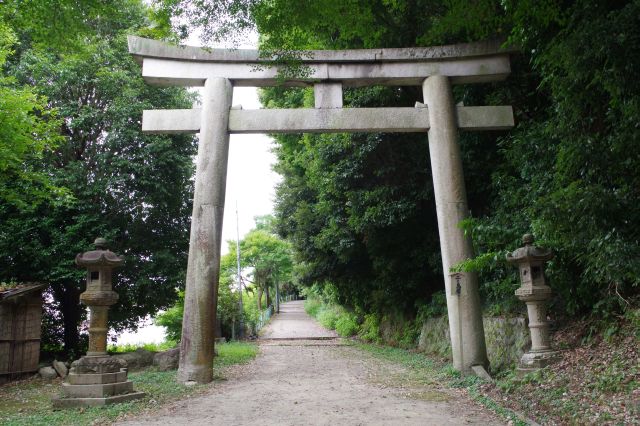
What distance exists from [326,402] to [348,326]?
15.1m

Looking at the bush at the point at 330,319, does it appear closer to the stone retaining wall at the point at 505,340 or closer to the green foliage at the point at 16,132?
the stone retaining wall at the point at 505,340

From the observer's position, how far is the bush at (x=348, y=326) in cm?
2080

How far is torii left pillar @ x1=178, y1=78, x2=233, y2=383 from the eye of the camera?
7.74 meters

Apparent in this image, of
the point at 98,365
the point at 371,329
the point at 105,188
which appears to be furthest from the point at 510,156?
the point at 371,329

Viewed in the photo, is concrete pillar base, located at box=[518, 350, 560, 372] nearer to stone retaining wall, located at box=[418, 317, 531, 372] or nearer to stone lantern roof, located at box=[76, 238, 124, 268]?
stone retaining wall, located at box=[418, 317, 531, 372]

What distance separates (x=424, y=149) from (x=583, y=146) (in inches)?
241

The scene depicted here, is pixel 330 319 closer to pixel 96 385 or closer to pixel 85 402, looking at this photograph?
pixel 96 385

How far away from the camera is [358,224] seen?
12.1 m

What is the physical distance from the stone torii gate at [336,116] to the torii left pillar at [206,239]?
0.06ft

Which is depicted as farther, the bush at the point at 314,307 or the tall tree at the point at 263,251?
the bush at the point at 314,307

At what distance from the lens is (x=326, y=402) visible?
6.34 metres

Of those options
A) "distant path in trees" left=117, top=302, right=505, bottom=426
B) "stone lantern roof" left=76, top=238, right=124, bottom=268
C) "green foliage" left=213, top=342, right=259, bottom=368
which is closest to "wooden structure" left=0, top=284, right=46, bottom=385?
"green foliage" left=213, top=342, right=259, bottom=368

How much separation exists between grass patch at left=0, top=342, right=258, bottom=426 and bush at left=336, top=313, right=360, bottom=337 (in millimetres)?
10716

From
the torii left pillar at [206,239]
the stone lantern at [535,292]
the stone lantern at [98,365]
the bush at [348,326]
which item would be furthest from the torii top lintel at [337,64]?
the bush at [348,326]
